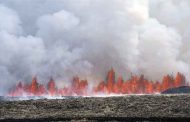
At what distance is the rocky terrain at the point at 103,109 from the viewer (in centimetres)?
6456

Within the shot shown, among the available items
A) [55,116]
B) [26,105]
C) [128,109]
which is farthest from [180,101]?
[26,105]

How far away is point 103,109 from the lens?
234 feet

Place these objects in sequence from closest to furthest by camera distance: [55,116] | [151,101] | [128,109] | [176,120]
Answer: [176,120]
[55,116]
[128,109]
[151,101]

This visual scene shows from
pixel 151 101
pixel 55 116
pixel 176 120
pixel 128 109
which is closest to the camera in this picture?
pixel 176 120

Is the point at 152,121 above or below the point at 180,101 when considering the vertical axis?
below

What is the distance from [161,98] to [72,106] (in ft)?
59.8

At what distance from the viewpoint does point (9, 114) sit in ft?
228

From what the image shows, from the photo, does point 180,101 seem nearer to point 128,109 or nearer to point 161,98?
point 161,98

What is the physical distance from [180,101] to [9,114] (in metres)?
32.2

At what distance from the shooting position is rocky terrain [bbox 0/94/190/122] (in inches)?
2542

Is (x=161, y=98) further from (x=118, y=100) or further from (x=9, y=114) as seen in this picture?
(x=9, y=114)

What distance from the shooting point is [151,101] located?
3027 inches

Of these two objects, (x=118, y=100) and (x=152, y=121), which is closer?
(x=152, y=121)

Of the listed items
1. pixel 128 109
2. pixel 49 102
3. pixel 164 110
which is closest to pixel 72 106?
pixel 49 102
